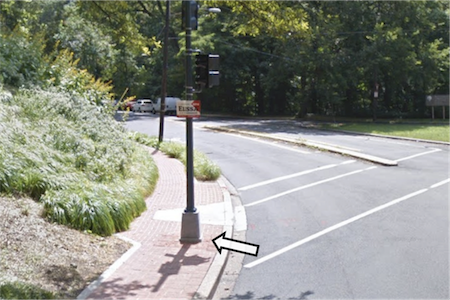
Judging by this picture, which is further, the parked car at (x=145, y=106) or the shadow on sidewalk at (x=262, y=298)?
the parked car at (x=145, y=106)

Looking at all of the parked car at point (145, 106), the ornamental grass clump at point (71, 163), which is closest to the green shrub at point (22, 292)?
the ornamental grass clump at point (71, 163)

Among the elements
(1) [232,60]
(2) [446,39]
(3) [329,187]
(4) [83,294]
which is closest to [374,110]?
(2) [446,39]

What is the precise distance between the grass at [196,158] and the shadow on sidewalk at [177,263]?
24.3 ft

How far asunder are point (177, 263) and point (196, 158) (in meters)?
10.1

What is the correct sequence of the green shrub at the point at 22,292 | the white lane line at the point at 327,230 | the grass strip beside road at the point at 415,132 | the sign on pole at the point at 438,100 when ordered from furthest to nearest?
the sign on pole at the point at 438,100 < the grass strip beside road at the point at 415,132 < the white lane line at the point at 327,230 < the green shrub at the point at 22,292

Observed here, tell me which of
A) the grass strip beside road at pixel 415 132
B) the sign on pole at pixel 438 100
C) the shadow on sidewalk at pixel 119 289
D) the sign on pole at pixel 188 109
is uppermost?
A: the sign on pole at pixel 438 100

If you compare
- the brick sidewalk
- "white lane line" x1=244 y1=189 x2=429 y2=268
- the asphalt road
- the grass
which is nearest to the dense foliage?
the grass

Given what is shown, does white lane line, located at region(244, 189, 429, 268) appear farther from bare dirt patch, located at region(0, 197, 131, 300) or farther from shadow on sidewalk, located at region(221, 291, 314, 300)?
bare dirt patch, located at region(0, 197, 131, 300)

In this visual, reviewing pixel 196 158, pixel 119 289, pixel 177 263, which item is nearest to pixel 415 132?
pixel 196 158

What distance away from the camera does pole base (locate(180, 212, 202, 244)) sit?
9281mm

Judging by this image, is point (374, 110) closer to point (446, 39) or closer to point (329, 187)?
point (446, 39)
